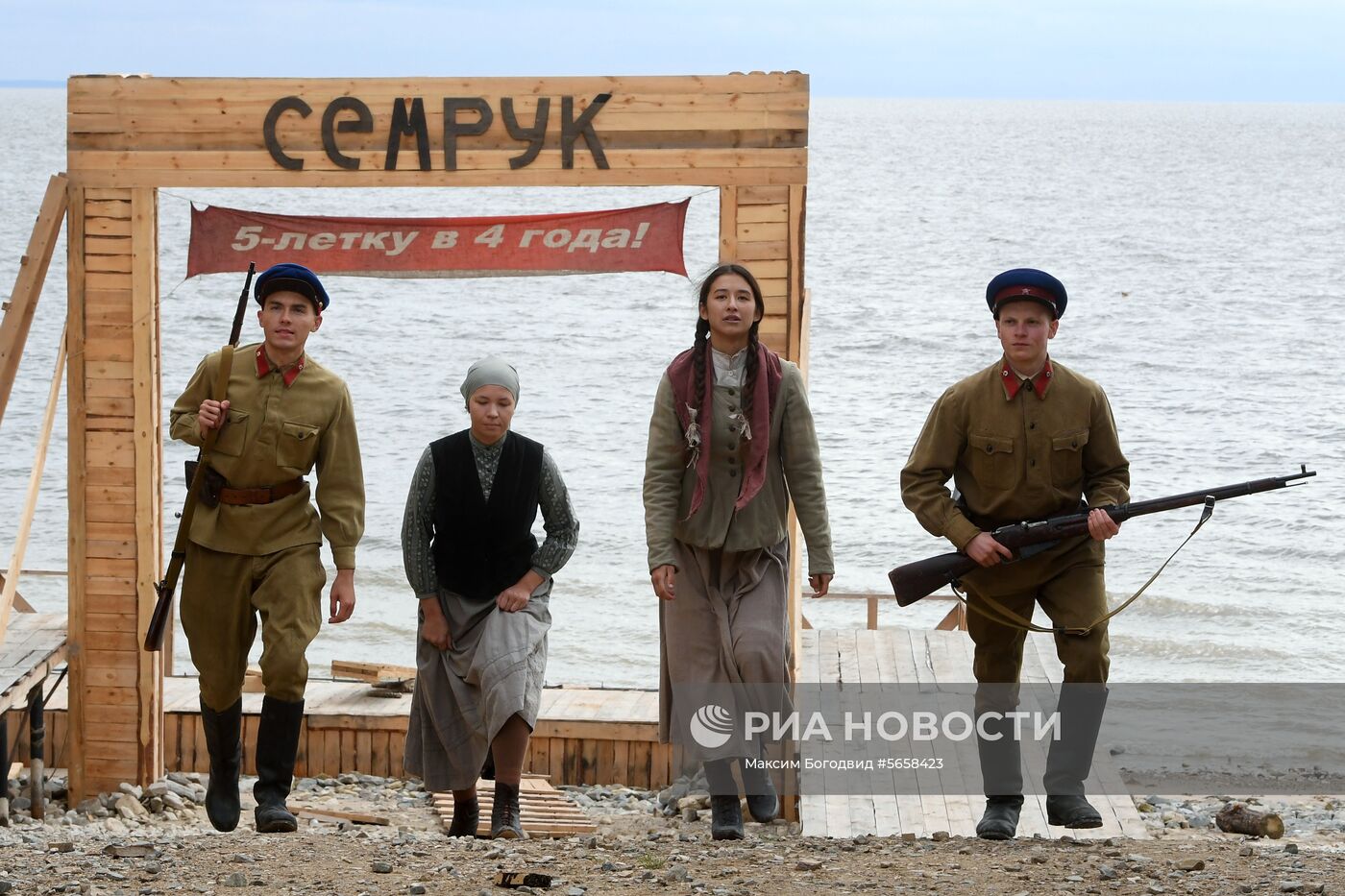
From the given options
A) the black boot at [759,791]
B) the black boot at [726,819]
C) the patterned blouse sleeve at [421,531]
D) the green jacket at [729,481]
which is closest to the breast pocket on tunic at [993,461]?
the green jacket at [729,481]

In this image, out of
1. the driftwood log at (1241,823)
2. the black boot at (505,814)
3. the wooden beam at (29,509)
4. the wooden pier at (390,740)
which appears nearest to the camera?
the black boot at (505,814)

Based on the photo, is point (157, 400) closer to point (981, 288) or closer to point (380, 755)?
point (380, 755)

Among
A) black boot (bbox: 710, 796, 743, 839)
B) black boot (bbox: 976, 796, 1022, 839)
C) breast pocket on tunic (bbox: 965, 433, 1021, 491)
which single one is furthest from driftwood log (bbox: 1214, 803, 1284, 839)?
black boot (bbox: 710, 796, 743, 839)

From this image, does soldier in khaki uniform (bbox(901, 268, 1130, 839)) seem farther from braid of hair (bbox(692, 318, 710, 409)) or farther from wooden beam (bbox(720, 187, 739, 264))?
wooden beam (bbox(720, 187, 739, 264))

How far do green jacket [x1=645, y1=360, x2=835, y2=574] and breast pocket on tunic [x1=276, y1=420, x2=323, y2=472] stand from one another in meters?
1.24

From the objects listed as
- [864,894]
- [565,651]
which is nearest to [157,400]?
[864,894]

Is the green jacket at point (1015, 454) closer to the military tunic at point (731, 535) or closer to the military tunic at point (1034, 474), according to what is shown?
the military tunic at point (1034, 474)

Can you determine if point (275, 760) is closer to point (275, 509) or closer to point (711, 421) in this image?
point (275, 509)

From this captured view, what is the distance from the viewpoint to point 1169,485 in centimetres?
3025

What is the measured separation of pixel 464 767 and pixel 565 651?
1353 centimetres

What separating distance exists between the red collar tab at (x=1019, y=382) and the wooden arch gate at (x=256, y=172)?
264 centimetres

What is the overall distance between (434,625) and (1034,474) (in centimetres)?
233

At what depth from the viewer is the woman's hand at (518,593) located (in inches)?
256

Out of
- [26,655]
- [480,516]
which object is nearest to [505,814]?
[480,516]
